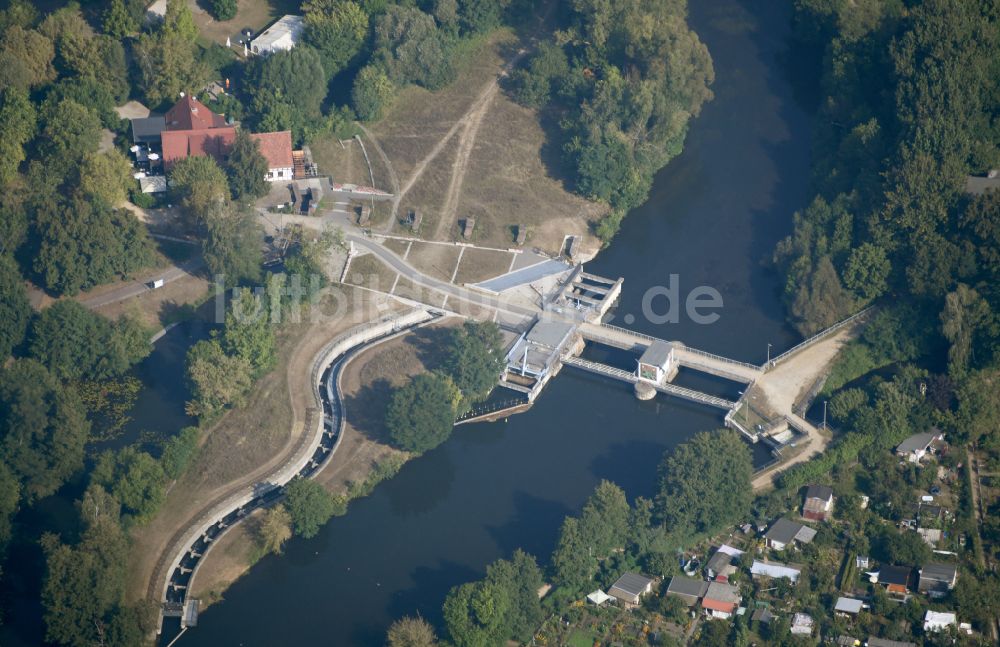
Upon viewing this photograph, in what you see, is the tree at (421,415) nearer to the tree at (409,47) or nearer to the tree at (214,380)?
the tree at (214,380)

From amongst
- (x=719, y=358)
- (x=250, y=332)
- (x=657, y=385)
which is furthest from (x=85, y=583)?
(x=719, y=358)

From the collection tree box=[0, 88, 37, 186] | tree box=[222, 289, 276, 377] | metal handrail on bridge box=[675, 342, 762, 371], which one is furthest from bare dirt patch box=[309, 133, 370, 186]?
metal handrail on bridge box=[675, 342, 762, 371]

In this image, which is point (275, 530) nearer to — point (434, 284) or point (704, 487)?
point (704, 487)

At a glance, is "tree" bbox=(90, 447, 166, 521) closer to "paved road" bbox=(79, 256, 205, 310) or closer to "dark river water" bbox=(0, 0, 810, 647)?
"dark river water" bbox=(0, 0, 810, 647)

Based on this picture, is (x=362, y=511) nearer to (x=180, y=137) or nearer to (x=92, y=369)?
(x=92, y=369)

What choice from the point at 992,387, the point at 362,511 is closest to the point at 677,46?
the point at 992,387

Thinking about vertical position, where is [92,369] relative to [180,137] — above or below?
below
